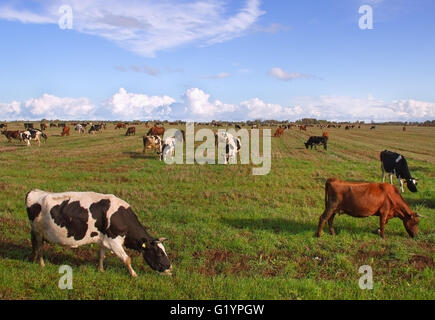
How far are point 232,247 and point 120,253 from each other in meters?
2.93

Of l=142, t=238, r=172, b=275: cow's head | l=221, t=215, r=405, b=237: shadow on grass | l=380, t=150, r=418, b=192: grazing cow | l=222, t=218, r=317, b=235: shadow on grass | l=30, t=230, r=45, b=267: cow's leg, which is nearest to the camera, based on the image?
l=142, t=238, r=172, b=275: cow's head

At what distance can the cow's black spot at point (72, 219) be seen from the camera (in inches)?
264

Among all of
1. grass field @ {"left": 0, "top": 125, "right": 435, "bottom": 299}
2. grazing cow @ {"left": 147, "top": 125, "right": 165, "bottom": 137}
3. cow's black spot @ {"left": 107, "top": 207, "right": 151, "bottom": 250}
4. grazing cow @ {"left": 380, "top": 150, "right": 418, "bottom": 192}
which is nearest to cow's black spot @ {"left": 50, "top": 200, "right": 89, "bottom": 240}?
cow's black spot @ {"left": 107, "top": 207, "right": 151, "bottom": 250}

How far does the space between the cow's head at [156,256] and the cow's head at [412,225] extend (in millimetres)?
6734

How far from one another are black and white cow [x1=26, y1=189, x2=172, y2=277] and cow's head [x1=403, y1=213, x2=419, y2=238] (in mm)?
6734

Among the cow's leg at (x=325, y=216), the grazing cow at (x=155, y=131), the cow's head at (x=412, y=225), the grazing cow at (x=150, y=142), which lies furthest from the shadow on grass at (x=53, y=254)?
the grazing cow at (x=155, y=131)

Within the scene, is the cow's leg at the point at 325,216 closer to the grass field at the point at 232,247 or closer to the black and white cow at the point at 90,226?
the grass field at the point at 232,247

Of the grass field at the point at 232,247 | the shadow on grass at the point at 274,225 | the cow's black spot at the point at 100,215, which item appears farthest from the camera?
the shadow on grass at the point at 274,225

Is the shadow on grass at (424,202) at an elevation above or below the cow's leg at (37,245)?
below

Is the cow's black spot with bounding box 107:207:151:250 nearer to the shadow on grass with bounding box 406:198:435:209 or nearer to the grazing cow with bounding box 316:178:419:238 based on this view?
the grazing cow with bounding box 316:178:419:238

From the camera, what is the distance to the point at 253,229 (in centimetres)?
966

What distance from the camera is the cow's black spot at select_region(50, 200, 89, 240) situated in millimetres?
6695

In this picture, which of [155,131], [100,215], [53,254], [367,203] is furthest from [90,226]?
[155,131]
